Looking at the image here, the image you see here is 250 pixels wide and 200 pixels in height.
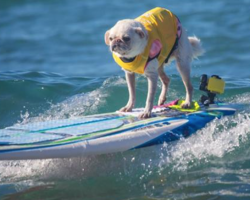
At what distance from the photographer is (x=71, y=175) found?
6.46 metres

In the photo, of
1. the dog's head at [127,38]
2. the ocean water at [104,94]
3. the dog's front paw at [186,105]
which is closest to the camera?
the ocean water at [104,94]

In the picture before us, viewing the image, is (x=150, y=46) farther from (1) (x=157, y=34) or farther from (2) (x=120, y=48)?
(2) (x=120, y=48)

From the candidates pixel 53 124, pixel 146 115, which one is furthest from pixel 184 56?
pixel 53 124

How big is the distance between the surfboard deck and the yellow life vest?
2.03 feet

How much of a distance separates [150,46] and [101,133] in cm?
109

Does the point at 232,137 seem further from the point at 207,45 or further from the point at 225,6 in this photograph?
the point at 225,6

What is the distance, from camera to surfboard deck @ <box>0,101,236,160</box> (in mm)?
6047

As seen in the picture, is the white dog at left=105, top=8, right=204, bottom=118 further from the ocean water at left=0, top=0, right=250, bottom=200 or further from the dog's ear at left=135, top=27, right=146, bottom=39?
the ocean water at left=0, top=0, right=250, bottom=200

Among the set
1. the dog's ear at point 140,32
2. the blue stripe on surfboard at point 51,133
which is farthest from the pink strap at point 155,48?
the blue stripe on surfboard at point 51,133

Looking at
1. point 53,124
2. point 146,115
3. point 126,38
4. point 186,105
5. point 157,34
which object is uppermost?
point 157,34

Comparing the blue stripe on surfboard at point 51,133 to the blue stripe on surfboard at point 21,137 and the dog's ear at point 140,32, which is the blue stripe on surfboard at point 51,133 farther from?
the dog's ear at point 140,32

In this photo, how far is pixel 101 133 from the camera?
21.1 feet

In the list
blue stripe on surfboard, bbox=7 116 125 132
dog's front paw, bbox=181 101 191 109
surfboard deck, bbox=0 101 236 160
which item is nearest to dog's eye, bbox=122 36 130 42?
surfboard deck, bbox=0 101 236 160

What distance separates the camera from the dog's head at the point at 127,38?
6277mm
